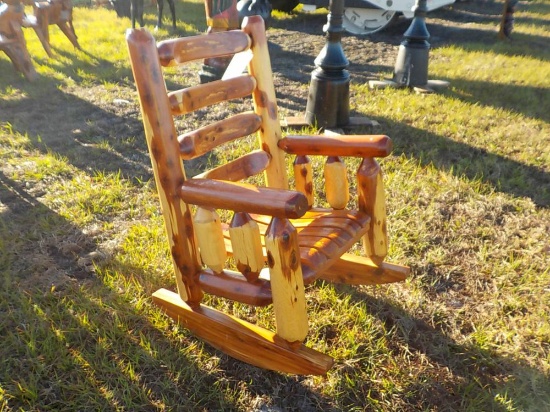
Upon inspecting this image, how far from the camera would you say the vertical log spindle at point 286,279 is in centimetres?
126

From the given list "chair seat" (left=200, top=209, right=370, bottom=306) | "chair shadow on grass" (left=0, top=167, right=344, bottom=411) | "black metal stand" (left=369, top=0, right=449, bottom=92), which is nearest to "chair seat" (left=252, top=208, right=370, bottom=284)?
"chair seat" (left=200, top=209, right=370, bottom=306)

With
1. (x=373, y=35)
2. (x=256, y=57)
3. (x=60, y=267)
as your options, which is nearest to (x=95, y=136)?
(x=60, y=267)

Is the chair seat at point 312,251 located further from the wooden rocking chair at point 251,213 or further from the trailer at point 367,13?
the trailer at point 367,13

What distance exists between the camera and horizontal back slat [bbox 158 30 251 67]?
1.44 metres

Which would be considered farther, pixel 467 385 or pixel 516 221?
pixel 516 221

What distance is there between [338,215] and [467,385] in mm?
754

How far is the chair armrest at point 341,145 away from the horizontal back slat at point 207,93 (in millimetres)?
258

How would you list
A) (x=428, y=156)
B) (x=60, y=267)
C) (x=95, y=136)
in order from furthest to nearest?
1. (x=95, y=136)
2. (x=428, y=156)
3. (x=60, y=267)

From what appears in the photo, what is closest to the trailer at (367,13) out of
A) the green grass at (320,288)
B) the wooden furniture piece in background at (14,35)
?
the green grass at (320,288)

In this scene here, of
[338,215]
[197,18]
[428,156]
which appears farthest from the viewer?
[197,18]

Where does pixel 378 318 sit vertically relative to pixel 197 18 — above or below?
below

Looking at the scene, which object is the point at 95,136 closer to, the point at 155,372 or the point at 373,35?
the point at 155,372

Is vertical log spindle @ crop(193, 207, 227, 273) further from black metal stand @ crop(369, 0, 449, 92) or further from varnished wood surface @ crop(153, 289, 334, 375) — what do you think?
black metal stand @ crop(369, 0, 449, 92)

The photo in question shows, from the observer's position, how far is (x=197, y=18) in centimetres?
827
